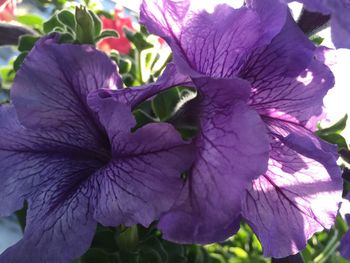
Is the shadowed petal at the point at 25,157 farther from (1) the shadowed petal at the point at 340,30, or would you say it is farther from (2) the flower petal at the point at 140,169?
(1) the shadowed petal at the point at 340,30

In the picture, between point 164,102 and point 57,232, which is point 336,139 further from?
point 57,232

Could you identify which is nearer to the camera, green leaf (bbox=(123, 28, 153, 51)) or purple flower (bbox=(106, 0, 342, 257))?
purple flower (bbox=(106, 0, 342, 257))

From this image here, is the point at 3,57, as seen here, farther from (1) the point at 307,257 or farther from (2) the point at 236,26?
(2) the point at 236,26

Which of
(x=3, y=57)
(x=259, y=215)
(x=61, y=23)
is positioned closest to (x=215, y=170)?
(x=259, y=215)

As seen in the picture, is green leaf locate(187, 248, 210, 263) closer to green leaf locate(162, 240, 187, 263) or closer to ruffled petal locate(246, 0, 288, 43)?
green leaf locate(162, 240, 187, 263)

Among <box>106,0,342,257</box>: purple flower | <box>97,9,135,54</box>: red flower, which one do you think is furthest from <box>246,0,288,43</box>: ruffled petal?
<box>97,9,135,54</box>: red flower

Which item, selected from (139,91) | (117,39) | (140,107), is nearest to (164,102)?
(140,107)
